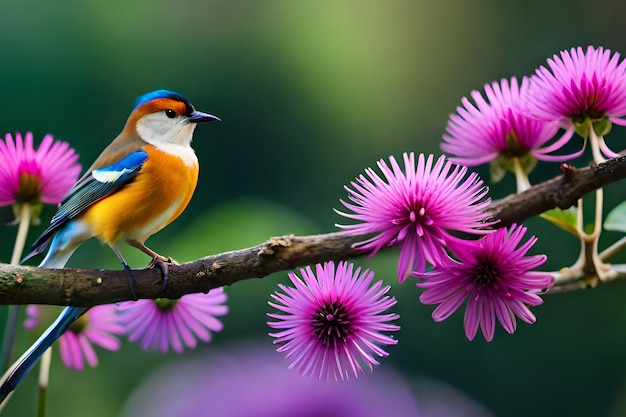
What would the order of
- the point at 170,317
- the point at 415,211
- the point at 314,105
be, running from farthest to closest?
the point at 314,105, the point at 170,317, the point at 415,211

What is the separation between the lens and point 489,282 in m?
0.33

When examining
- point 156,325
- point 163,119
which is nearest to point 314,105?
point 163,119

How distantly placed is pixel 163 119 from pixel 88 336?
143 mm

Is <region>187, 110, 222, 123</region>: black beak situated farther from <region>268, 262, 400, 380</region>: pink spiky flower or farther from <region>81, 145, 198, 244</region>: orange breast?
<region>268, 262, 400, 380</region>: pink spiky flower

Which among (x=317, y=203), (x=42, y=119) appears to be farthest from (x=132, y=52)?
(x=317, y=203)

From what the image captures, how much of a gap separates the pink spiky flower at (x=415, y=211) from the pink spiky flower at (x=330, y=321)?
0.02 meters

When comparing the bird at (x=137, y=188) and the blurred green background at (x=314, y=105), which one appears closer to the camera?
the bird at (x=137, y=188)

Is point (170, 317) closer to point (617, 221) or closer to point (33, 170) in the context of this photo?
point (33, 170)

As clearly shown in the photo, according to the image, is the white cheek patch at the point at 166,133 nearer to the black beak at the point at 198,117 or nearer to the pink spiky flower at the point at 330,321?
the black beak at the point at 198,117

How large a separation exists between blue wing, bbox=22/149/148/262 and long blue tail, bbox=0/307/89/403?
0.17ft

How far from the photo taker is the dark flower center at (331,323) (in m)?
0.32

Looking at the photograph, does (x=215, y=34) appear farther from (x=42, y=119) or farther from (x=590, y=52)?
(x=590, y=52)

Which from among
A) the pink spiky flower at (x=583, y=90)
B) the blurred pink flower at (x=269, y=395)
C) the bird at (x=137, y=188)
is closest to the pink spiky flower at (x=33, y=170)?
the bird at (x=137, y=188)

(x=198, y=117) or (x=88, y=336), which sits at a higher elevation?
(x=198, y=117)
